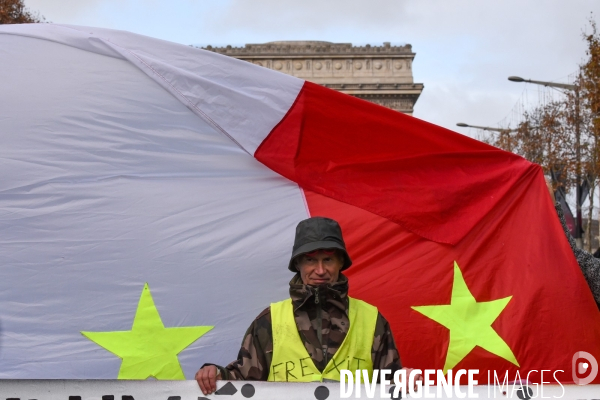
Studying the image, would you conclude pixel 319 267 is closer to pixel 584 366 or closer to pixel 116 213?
pixel 116 213

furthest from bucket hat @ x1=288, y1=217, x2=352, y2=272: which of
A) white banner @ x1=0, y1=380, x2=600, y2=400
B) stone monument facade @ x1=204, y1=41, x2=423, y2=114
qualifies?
stone monument facade @ x1=204, y1=41, x2=423, y2=114

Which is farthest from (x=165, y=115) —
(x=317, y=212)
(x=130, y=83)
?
(x=317, y=212)

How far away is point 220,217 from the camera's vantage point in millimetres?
5312

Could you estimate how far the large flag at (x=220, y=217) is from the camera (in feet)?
16.6

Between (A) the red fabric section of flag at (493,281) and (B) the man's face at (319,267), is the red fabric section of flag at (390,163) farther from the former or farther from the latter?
(B) the man's face at (319,267)

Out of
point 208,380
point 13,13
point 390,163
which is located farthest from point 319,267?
point 13,13

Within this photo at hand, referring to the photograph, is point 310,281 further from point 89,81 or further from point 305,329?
point 89,81

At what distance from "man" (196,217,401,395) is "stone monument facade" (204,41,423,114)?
6341cm

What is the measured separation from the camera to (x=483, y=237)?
5559 mm

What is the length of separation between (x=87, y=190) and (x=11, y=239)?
1.61 ft

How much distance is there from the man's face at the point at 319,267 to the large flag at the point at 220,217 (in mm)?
1501

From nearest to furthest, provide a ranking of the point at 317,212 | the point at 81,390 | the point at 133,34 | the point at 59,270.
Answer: the point at 81,390 < the point at 59,270 < the point at 317,212 < the point at 133,34

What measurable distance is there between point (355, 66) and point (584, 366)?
63.8 meters

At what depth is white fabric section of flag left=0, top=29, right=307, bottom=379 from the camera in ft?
16.5
